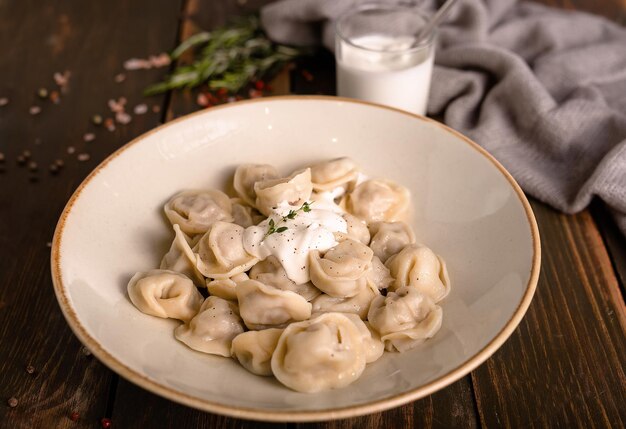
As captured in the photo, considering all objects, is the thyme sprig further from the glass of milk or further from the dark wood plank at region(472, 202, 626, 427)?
the glass of milk

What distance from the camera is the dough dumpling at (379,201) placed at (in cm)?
262

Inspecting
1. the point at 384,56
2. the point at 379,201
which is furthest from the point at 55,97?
the point at 379,201

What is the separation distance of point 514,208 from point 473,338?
1.83 feet

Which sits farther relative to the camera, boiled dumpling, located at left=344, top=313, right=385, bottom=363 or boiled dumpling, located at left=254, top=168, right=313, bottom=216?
boiled dumpling, located at left=254, top=168, right=313, bottom=216

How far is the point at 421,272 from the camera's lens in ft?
7.50

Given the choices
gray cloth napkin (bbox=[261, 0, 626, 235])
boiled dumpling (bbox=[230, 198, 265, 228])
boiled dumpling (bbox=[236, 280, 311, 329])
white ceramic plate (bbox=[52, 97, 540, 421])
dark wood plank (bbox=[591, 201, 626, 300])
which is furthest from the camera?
gray cloth napkin (bbox=[261, 0, 626, 235])

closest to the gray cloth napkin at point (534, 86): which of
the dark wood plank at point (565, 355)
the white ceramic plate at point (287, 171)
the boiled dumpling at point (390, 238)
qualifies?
the dark wood plank at point (565, 355)

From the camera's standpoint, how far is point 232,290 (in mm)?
2279

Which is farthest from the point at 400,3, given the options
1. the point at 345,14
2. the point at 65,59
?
the point at 65,59

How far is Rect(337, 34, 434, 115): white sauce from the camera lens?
3260 millimetres

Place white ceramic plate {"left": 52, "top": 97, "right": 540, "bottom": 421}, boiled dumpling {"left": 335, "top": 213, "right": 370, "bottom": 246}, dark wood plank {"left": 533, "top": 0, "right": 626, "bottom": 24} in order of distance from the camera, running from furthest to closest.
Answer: dark wood plank {"left": 533, "top": 0, "right": 626, "bottom": 24} < boiled dumpling {"left": 335, "top": 213, "right": 370, "bottom": 246} < white ceramic plate {"left": 52, "top": 97, "right": 540, "bottom": 421}

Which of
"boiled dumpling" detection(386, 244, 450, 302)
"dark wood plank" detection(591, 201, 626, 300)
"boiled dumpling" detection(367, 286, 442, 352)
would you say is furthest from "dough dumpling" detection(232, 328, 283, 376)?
"dark wood plank" detection(591, 201, 626, 300)

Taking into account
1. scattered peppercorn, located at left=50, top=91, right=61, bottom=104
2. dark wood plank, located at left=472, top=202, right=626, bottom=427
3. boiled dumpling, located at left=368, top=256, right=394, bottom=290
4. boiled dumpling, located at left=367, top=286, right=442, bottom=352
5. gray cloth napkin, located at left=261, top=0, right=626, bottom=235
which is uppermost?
boiled dumpling, located at left=367, top=286, right=442, bottom=352

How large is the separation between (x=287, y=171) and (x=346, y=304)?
765mm
